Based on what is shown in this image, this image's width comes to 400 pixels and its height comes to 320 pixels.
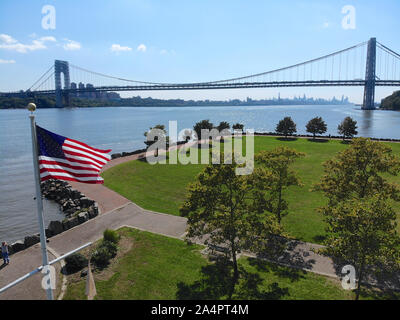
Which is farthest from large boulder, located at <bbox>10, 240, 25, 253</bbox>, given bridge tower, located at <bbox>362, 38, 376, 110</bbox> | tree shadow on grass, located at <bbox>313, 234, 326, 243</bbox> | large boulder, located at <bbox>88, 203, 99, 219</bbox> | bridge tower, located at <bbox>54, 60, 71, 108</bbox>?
bridge tower, located at <bbox>54, 60, 71, 108</bbox>

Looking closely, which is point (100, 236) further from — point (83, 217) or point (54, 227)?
point (54, 227)

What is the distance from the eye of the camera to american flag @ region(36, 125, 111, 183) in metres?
8.45

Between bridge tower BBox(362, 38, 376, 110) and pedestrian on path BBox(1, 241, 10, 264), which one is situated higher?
bridge tower BBox(362, 38, 376, 110)

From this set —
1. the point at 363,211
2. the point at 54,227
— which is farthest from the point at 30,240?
the point at 363,211

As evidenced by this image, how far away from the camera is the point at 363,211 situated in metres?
10.0

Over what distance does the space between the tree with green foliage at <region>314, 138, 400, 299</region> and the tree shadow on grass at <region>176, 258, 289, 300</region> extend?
2.90 metres

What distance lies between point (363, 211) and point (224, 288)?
19.9ft

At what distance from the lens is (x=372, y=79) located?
138125 millimetres

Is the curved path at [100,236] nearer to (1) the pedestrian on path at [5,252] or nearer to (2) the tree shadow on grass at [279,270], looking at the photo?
(1) the pedestrian on path at [5,252]

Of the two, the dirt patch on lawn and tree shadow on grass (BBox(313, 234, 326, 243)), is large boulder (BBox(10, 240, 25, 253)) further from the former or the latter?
tree shadow on grass (BBox(313, 234, 326, 243))

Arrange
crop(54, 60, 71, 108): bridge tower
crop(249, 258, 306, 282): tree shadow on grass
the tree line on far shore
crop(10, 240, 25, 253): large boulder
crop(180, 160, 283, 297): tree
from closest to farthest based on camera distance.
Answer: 1. crop(180, 160, 283, 297): tree
2. crop(249, 258, 306, 282): tree shadow on grass
3. crop(10, 240, 25, 253): large boulder
4. the tree line on far shore
5. crop(54, 60, 71, 108): bridge tower

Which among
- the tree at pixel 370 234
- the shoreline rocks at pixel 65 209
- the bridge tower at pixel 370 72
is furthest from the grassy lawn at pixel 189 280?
the bridge tower at pixel 370 72
